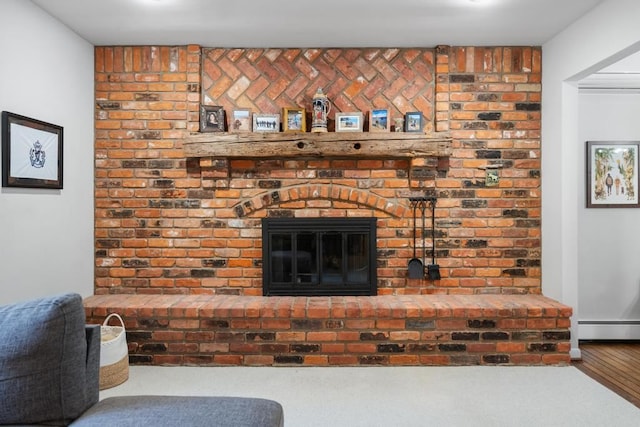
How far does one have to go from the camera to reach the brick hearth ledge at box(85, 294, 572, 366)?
2984 mm

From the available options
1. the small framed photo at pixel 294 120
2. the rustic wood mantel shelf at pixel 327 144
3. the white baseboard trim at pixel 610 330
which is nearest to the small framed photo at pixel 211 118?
the rustic wood mantel shelf at pixel 327 144

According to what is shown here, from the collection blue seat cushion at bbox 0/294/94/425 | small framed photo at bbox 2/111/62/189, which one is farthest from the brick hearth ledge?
blue seat cushion at bbox 0/294/94/425

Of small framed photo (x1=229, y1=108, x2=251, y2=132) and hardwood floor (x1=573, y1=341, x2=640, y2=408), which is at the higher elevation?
small framed photo (x1=229, y1=108, x2=251, y2=132)

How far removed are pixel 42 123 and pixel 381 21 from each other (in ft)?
7.75

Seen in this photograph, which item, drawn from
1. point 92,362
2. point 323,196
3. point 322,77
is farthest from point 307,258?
point 92,362

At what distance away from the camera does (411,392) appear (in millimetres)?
2561

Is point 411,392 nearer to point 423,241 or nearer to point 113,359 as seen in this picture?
point 423,241

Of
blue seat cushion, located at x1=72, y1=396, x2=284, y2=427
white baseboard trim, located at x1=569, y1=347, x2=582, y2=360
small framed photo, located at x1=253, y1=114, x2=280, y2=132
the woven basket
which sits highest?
small framed photo, located at x1=253, y1=114, x2=280, y2=132

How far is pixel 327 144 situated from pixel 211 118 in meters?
0.94

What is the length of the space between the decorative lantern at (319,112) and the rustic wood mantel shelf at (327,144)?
0.07 m

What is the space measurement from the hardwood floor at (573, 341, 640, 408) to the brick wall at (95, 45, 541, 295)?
0.66 meters

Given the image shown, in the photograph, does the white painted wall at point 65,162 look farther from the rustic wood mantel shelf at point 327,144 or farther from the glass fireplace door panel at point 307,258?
A: the glass fireplace door panel at point 307,258

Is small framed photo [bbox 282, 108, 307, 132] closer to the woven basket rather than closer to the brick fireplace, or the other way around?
the brick fireplace

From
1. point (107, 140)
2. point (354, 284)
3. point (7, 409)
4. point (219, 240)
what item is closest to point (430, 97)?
point (354, 284)
